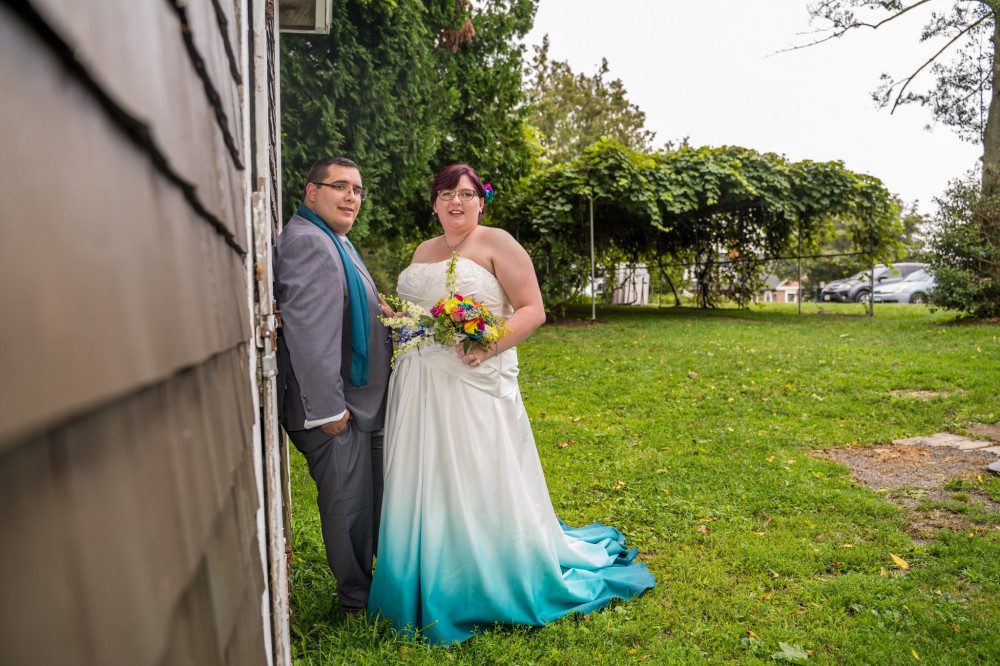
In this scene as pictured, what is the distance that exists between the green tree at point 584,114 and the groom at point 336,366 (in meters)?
32.0

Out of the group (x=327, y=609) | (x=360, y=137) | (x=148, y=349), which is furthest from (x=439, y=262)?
(x=360, y=137)

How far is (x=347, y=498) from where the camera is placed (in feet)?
10.9

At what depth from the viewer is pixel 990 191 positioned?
1261 centimetres

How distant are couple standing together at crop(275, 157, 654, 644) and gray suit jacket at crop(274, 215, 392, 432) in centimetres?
1

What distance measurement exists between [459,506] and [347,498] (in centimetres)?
53

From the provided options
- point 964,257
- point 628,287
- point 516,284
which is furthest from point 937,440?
point 628,287

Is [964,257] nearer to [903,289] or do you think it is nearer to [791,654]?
[791,654]

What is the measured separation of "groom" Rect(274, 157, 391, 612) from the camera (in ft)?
9.67

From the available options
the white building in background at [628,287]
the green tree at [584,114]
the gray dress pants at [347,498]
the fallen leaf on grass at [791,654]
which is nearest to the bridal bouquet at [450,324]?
the gray dress pants at [347,498]

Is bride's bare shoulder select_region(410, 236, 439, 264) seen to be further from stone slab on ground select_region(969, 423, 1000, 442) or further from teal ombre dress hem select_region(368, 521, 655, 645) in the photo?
stone slab on ground select_region(969, 423, 1000, 442)

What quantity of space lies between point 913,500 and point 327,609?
4017mm

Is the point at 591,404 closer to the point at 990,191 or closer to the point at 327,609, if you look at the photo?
the point at 327,609

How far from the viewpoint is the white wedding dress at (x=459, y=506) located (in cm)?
334

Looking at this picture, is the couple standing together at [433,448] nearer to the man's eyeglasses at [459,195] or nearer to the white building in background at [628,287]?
the man's eyeglasses at [459,195]
